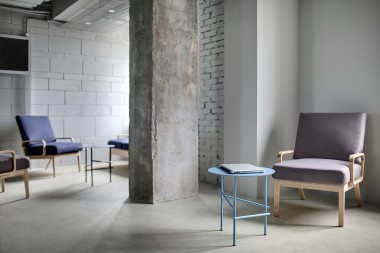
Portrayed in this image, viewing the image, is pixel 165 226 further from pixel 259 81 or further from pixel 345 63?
pixel 345 63

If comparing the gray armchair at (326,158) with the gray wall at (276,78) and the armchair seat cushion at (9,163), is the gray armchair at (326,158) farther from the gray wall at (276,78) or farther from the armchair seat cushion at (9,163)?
the armchair seat cushion at (9,163)

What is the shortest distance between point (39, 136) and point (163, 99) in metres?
3.00

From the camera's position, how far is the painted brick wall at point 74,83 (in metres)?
6.55

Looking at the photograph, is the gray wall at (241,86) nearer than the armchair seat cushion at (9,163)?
No

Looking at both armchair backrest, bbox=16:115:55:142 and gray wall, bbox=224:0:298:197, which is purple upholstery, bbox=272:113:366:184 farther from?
armchair backrest, bbox=16:115:55:142

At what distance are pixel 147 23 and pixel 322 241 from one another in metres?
2.75

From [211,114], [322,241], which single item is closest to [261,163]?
[211,114]

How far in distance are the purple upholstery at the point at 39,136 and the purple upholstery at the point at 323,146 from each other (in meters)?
3.21

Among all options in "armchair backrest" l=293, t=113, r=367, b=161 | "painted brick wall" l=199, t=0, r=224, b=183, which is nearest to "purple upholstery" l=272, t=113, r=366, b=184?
"armchair backrest" l=293, t=113, r=367, b=161

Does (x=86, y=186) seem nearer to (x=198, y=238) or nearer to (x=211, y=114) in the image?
(x=211, y=114)

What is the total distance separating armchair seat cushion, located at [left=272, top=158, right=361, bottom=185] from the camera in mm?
3186

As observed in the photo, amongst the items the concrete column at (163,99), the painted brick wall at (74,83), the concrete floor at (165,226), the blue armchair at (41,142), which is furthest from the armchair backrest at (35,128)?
the concrete column at (163,99)

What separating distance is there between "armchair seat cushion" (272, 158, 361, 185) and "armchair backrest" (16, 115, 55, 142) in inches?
164

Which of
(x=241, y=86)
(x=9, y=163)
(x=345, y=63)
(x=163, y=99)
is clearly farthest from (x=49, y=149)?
(x=345, y=63)
